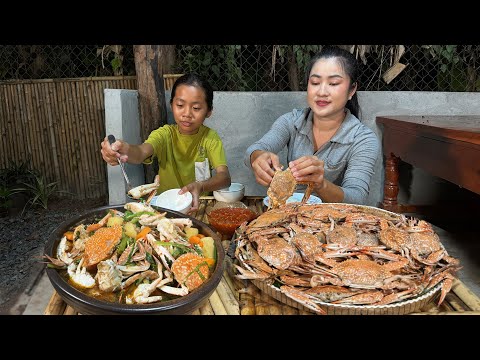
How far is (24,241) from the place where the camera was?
4441 millimetres

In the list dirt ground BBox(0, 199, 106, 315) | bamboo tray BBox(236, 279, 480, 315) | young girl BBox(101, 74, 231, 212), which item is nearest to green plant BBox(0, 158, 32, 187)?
dirt ground BBox(0, 199, 106, 315)

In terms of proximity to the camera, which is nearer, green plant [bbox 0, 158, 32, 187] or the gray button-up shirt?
the gray button-up shirt

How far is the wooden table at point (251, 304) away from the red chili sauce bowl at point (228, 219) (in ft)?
1.20

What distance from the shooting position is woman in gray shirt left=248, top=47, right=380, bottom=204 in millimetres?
1845

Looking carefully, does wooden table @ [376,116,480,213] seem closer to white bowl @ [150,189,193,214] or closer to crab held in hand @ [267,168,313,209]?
crab held in hand @ [267,168,313,209]

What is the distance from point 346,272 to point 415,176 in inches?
136

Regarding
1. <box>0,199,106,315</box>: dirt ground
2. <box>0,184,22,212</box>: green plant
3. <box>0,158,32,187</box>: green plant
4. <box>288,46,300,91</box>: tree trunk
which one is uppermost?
<box>288,46,300,91</box>: tree trunk

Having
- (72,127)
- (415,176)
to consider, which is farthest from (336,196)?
(72,127)

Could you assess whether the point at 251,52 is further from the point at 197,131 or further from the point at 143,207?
the point at 143,207

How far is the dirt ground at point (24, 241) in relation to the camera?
3559 millimetres

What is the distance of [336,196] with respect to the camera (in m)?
1.90

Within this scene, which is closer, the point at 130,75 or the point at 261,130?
the point at 261,130

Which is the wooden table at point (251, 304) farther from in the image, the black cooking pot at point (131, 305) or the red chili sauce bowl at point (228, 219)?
the red chili sauce bowl at point (228, 219)

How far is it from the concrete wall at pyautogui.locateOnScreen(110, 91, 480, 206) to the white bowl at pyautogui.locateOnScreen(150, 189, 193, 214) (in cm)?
216
